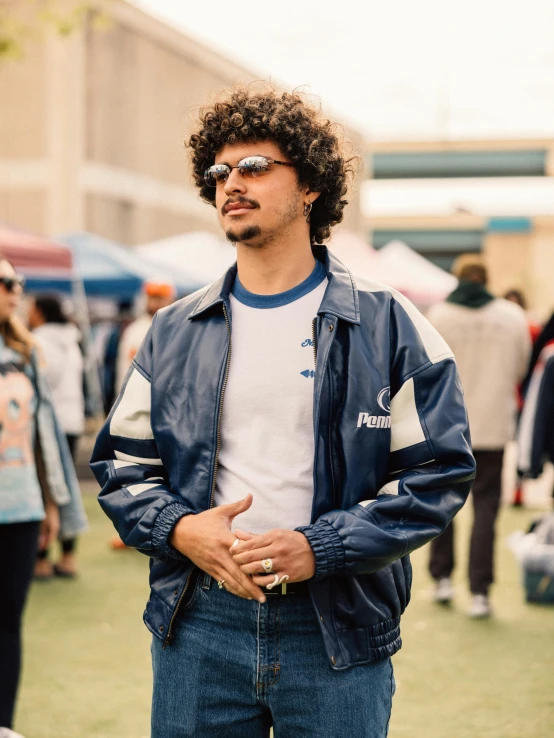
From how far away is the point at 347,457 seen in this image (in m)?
2.39

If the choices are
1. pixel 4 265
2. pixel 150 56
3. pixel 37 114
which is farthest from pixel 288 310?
pixel 150 56

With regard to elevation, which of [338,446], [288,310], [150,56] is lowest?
[338,446]

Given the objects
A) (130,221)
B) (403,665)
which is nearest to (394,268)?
(403,665)

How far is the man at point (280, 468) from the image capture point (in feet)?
7.72

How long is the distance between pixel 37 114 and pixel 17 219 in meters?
2.73

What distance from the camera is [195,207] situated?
35.6 m

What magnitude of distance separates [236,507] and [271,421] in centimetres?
25

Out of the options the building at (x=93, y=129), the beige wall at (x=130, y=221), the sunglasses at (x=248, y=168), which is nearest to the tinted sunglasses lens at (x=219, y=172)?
the sunglasses at (x=248, y=168)

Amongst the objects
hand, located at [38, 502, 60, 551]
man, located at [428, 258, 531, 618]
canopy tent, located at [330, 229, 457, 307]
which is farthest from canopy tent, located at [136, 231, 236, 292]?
hand, located at [38, 502, 60, 551]

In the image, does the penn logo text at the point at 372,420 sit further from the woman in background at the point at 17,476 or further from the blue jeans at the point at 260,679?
the woman in background at the point at 17,476

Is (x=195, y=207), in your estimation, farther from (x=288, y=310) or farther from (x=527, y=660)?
(x=288, y=310)

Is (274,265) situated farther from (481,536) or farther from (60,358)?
(60,358)

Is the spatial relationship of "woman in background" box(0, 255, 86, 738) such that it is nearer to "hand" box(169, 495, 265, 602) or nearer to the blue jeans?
the blue jeans

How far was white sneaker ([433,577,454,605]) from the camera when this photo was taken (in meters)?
7.06
